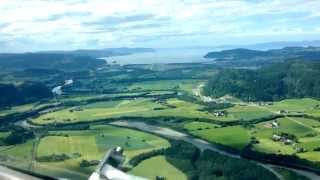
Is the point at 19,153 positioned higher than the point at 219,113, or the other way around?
the point at 19,153

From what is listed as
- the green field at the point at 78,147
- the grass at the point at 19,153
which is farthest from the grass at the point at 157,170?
the grass at the point at 19,153

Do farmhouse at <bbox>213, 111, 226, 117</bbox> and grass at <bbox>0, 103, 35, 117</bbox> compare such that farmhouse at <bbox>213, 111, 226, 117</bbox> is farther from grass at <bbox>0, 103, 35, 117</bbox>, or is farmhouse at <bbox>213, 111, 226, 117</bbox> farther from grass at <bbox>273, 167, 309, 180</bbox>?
grass at <bbox>0, 103, 35, 117</bbox>

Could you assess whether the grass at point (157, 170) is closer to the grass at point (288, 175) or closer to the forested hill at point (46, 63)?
the grass at point (288, 175)

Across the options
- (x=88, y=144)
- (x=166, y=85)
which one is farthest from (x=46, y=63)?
(x=88, y=144)

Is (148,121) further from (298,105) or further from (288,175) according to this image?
(288,175)

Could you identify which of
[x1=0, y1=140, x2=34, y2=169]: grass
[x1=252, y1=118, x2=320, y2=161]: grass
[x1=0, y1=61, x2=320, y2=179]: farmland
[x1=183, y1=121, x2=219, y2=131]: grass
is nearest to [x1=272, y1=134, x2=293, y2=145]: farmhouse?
[x1=0, y1=61, x2=320, y2=179]: farmland

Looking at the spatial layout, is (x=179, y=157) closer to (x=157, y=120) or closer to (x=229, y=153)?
(x=229, y=153)
